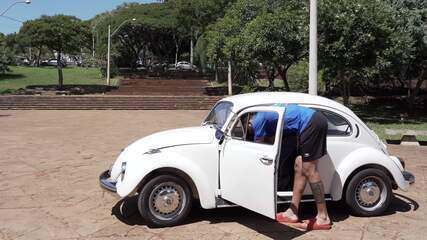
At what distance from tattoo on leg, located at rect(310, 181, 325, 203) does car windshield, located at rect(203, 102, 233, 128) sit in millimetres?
1376

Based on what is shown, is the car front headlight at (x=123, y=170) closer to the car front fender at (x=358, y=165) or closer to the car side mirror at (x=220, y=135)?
the car side mirror at (x=220, y=135)

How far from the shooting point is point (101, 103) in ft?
101

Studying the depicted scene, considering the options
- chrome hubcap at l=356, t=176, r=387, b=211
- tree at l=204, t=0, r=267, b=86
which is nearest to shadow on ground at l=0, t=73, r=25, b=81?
tree at l=204, t=0, r=267, b=86

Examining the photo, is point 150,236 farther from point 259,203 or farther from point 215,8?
point 215,8

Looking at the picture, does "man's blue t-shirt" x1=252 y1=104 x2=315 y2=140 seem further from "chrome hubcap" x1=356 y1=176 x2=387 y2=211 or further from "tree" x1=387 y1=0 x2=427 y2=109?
"tree" x1=387 y1=0 x2=427 y2=109

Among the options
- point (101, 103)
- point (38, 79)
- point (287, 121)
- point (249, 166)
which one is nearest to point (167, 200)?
point (249, 166)

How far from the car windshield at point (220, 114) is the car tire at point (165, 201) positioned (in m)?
0.96

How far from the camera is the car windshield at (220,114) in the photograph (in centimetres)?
707

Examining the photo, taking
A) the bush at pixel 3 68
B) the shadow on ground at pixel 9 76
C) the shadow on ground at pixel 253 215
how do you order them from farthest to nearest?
the bush at pixel 3 68 → the shadow on ground at pixel 9 76 → the shadow on ground at pixel 253 215

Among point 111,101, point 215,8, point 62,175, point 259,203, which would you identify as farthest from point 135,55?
point 259,203

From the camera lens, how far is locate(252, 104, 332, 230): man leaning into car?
629 centimetres

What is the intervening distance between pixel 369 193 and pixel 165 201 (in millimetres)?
2572

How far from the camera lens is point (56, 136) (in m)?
16.3

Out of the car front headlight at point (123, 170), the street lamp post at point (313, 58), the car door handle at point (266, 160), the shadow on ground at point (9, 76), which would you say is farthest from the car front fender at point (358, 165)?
the shadow on ground at point (9, 76)
